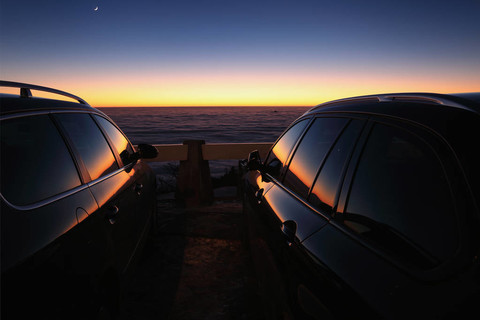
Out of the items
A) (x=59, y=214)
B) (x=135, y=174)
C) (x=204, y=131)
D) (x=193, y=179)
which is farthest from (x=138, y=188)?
(x=204, y=131)


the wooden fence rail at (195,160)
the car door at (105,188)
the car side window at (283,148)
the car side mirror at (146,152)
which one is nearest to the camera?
the car door at (105,188)

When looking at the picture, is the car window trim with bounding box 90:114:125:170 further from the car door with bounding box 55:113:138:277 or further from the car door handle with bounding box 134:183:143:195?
the car door handle with bounding box 134:183:143:195

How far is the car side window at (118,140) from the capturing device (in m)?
3.16

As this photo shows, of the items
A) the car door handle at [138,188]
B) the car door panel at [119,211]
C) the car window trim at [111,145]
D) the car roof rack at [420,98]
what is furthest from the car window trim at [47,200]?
the car roof rack at [420,98]

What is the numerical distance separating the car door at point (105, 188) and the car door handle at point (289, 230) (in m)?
1.13

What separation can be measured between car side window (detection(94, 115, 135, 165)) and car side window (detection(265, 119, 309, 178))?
157 centimetres

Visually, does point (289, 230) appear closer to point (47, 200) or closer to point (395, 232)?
point (395, 232)

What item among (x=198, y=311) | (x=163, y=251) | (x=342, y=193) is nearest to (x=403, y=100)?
(x=342, y=193)

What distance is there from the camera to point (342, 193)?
157cm

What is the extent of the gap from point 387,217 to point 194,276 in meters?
3.03

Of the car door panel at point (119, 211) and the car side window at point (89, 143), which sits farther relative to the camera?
the car side window at point (89, 143)

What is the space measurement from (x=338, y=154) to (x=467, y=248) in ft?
2.89

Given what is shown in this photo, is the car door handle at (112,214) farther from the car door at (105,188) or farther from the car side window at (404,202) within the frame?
the car side window at (404,202)

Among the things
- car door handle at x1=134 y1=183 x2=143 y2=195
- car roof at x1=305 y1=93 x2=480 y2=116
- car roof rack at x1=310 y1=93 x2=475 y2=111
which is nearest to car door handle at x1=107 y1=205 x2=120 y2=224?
car door handle at x1=134 y1=183 x2=143 y2=195
